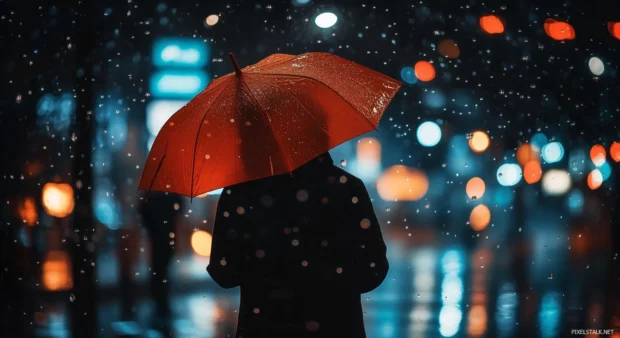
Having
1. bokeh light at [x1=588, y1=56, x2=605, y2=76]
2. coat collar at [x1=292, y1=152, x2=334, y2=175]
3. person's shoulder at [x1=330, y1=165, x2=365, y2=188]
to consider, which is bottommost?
person's shoulder at [x1=330, y1=165, x2=365, y2=188]

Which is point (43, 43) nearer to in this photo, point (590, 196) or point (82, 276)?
point (82, 276)

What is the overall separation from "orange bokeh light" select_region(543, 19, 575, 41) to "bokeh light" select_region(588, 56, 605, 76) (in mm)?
372

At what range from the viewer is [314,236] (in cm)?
228

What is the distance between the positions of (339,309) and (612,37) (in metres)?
6.76

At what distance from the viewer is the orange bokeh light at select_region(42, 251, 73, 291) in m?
7.01

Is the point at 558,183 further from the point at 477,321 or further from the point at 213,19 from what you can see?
the point at 477,321

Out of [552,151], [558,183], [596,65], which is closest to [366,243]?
[596,65]

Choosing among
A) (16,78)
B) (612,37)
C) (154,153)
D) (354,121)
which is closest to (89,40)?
(16,78)

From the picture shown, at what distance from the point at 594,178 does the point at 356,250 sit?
7.94m

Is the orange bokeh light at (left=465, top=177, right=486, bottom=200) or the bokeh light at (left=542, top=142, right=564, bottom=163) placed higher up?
the orange bokeh light at (left=465, top=177, right=486, bottom=200)

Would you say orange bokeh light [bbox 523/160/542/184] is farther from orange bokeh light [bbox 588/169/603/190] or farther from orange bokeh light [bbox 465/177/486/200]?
orange bokeh light [bbox 588/169/603/190]

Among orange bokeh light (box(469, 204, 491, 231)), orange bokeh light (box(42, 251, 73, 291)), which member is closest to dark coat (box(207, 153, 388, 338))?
orange bokeh light (box(42, 251, 73, 291))

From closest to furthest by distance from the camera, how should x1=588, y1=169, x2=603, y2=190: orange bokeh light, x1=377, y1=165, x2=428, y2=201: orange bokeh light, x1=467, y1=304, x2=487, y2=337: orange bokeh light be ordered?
x1=467, y1=304, x2=487, y2=337: orange bokeh light, x1=588, y1=169, x2=603, y2=190: orange bokeh light, x1=377, y1=165, x2=428, y2=201: orange bokeh light

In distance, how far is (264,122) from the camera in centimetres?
239
